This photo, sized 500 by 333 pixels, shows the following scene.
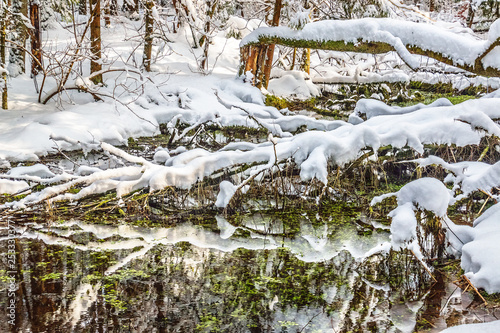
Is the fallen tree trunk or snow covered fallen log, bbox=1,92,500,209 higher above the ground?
the fallen tree trunk

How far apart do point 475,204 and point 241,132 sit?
5360 millimetres

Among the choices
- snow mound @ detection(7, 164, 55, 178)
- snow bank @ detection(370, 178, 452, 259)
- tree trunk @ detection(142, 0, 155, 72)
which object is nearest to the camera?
snow bank @ detection(370, 178, 452, 259)

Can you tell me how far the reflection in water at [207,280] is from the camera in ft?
12.8

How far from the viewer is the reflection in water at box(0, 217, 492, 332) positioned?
389cm

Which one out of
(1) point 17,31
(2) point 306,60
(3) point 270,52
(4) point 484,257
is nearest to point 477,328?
(4) point 484,257

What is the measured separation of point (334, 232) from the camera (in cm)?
607

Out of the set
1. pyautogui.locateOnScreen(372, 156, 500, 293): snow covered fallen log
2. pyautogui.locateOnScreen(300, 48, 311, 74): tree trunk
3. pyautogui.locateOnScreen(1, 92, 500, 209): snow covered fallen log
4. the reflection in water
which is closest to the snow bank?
pyautogui.locateOnScreen(372, 156, 500, 293): snow covered fallen log

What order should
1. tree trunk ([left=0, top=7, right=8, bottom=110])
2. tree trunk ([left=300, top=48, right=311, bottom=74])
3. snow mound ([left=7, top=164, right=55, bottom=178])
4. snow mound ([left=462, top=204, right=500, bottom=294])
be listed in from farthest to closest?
tree trunk ([left=300, top=48, right=311, bottom=74])
tree trunk ([left=0, top=7, right=8, bottom=110])
snow mound ([left=7, top=164, right=55, bottom=178])
snow mound ([left=462, top=204, right=500, bottom=294])

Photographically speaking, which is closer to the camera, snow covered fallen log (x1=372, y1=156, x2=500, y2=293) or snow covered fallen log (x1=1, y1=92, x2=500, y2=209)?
snow covered fallen log (x1=372, y1=156, x2=500, y2=293)

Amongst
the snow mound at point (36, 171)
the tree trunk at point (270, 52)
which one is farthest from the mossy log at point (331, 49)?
the snow mound at point (36, 171)

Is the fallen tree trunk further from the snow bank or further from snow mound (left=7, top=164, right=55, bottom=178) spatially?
snow mound (left=7, top=164, right=55, bottom=178)

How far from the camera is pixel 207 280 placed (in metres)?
4.65

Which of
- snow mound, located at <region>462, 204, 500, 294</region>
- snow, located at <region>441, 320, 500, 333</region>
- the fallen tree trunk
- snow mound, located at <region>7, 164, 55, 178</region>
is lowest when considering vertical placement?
snow mound, located at <region>7, 164, 55, 178</region>

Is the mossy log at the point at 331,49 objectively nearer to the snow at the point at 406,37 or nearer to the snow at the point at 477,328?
the snow at the point at 406,37
